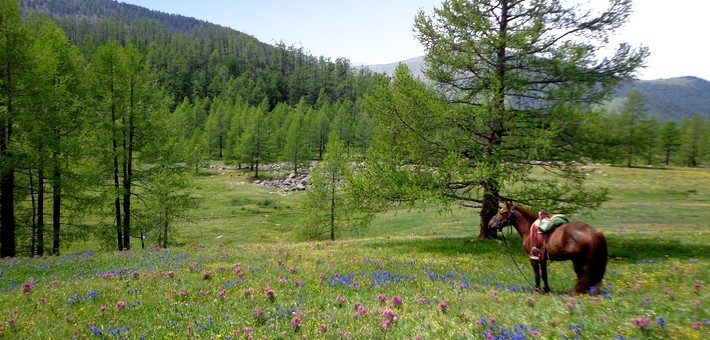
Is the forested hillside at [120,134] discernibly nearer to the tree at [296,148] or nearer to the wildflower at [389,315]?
the wildflower at [389,315]

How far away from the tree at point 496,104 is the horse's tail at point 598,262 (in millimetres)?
6165

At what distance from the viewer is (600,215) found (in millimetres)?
36438

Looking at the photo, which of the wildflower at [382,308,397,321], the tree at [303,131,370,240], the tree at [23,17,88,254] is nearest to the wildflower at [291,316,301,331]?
the wildflower at [382,308,397,321]

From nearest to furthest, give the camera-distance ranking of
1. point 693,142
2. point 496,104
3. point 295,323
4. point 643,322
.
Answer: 1. point 643,322
2. point 295,323
3. point 496,104
4. point 693,142

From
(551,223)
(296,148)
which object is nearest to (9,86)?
(551,223)

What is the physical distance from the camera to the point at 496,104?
1570 centimetres

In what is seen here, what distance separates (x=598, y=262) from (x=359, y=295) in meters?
5.62

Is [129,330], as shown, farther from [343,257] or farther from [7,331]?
[343,257]

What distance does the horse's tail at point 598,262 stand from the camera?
7797 millimetres

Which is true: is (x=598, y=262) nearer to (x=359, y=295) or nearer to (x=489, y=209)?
(x=359, y=295)

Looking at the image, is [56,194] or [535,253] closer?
[535,253]

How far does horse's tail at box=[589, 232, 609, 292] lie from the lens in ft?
25.6

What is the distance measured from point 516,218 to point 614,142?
8994mm

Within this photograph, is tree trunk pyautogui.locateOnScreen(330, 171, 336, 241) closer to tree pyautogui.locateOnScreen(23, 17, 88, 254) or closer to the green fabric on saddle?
tree pyautogui.locateOnScreen(23, 17, 88, 254)
